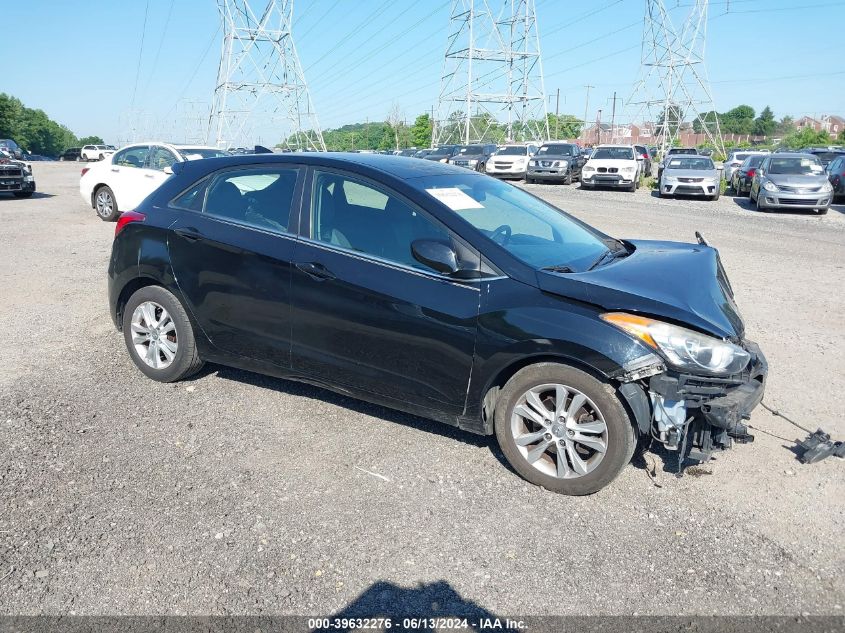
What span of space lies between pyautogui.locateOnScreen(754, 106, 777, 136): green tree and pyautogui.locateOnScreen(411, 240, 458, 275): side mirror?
121189 millimetres

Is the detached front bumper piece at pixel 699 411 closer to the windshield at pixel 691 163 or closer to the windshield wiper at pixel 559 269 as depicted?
the windshield wiper at pixel 559 269

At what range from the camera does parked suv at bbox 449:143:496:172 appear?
30.5m

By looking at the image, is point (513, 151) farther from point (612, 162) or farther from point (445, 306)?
point (445, 306)

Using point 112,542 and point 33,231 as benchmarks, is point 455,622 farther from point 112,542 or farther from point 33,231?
point 33,231

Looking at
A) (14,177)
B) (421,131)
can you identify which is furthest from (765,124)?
(14,177)

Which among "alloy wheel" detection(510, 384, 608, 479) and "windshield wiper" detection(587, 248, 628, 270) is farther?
"windshield wiper" detection(587, 248, 628, 270)

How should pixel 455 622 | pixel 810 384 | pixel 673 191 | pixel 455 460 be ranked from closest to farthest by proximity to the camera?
pixel 455 622
pixel 455 460
pixel 810 384
pixel 673 191

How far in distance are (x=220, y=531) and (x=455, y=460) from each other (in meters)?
1.38

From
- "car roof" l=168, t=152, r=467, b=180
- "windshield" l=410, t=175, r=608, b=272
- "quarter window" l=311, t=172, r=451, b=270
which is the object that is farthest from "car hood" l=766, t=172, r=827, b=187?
"quarter window" l=311, t=172, r=451, b=270

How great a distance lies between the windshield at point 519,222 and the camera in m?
3.96

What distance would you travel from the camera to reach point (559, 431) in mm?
3547

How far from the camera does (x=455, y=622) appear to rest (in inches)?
105

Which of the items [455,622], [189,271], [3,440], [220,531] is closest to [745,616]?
[455,622]

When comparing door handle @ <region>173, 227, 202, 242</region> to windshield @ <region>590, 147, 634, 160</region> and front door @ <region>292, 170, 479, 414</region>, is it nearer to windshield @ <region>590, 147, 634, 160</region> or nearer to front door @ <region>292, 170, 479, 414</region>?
front door @ <region>292, 170, 479, 414</region>
